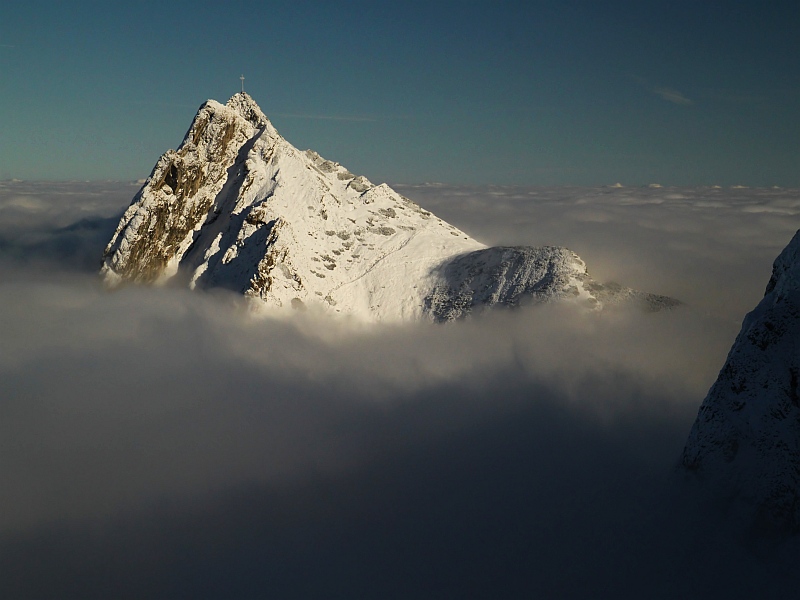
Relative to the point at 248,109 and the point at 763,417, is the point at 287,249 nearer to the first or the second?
the point at 248,109

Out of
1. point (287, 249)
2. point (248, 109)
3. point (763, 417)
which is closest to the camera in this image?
point (763, 417)

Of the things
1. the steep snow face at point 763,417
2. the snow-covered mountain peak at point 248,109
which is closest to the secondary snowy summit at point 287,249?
the snow-covered mountain peak at point 248,109

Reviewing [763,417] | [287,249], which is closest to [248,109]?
[287,249]

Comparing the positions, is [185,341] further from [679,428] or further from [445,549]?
[679,428]

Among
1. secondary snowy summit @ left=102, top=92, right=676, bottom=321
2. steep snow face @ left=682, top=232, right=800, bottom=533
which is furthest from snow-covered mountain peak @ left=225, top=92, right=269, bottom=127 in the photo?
steep snow face @ left=682, top=232, right=800, bottom=533

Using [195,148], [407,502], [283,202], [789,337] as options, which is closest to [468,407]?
[407,502]

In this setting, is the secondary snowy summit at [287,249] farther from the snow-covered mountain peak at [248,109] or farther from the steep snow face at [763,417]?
the steep snow face at [763,417]
